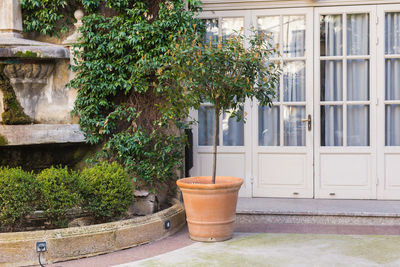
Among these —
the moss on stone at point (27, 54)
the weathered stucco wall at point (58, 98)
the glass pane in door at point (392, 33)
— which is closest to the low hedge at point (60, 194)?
the weathered stucco wall at point (58, 98)

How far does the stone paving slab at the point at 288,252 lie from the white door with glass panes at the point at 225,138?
1.31 m

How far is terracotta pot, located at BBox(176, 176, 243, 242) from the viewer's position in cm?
445

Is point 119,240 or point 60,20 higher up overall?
point 60,20

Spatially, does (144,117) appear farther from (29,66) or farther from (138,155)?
(29,66)

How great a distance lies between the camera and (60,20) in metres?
5.59

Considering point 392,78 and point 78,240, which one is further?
point 392,78

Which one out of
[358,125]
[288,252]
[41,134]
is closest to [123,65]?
[41,134]

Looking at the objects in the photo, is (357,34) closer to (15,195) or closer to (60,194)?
(60,194)

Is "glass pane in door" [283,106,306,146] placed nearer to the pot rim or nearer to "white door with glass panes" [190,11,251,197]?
"white door with glass panes" [190,11,251,197]

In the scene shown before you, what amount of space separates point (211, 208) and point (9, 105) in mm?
2524

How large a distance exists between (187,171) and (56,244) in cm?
213

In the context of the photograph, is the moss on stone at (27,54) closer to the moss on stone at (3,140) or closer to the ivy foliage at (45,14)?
the ivy foliage at (45,14)

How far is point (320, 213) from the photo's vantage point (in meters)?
5.00

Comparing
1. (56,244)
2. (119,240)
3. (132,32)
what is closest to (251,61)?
(132,32)
